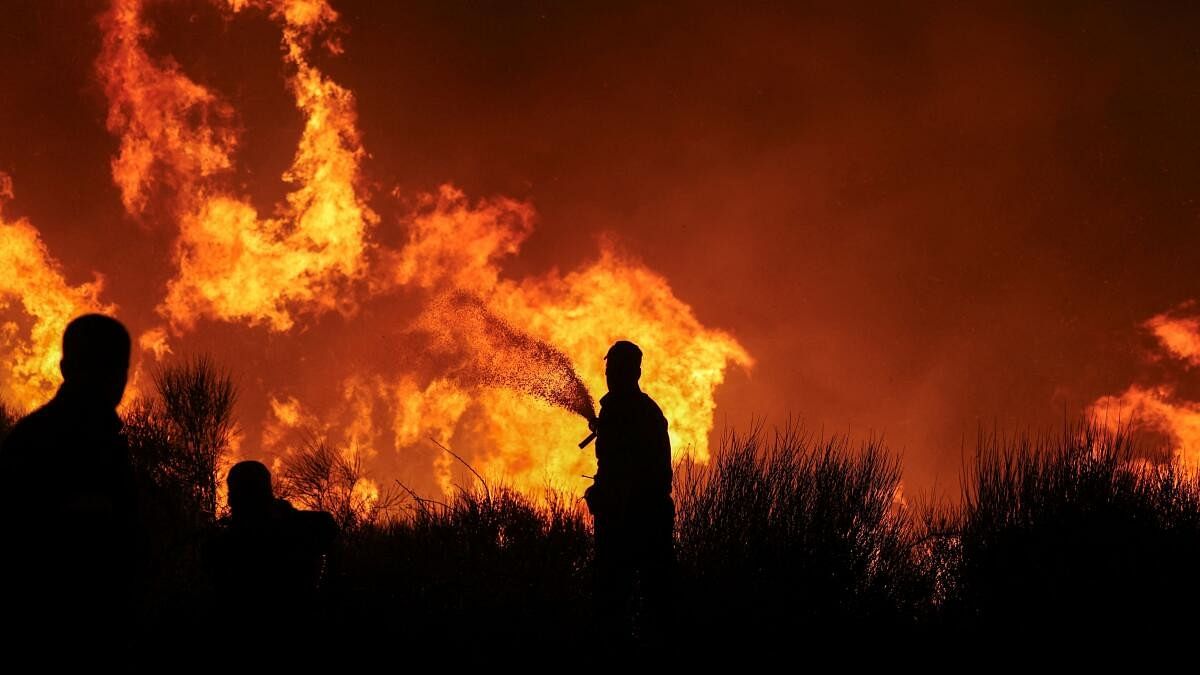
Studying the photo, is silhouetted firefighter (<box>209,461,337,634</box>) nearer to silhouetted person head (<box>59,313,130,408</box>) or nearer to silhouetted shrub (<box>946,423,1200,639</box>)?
silhouetted person head (<box>59,313,130,408</box>)

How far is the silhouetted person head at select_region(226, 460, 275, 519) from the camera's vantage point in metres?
4.75

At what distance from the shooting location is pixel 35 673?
283cm

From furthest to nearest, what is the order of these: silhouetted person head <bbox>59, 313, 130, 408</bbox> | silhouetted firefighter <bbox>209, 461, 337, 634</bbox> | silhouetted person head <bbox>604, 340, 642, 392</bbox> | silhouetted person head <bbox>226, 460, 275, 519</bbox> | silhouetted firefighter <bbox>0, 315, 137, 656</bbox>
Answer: silhouetted person head <bbox>604, 340, 642, 392</bbox>, silhouetted person head <bbox>226, 460, 275, 519</bbox>, silhouetted firefighter <bbox>209, 461, 337, 634</bbox>, silhouetted person head <bbox>59, 313, 130, 408</bbox>, silhouetted firefighter <bbox>0, 315, 137, 656</bbox>

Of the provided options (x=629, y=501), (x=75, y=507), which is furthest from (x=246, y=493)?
(x=629, y=501)

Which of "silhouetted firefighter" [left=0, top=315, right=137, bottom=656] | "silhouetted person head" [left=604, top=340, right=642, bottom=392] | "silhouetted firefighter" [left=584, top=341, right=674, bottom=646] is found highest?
"silhouetted person head" [left=604, top=340, right=642, bottom=392]

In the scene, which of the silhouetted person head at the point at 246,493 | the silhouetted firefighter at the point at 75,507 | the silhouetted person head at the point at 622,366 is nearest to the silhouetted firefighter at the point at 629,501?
the silhouetted person head at the point at 622,366

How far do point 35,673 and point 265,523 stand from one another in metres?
1.85

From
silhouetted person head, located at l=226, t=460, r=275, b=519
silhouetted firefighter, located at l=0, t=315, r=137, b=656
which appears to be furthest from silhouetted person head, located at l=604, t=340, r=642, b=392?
silhouetted firefighter, located at l=0, t=315, r=137, b=656

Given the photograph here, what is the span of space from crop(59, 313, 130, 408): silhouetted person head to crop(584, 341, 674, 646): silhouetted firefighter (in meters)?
3.69

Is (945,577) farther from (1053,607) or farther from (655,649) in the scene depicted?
(655,649)

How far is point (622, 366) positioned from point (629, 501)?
3.29 feet

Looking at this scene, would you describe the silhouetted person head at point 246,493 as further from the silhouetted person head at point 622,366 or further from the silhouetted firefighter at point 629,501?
the silhouetted person head at point 622,366

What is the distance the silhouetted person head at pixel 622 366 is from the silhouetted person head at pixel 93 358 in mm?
3693

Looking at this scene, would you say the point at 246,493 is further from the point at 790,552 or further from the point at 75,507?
the point at 790,552
